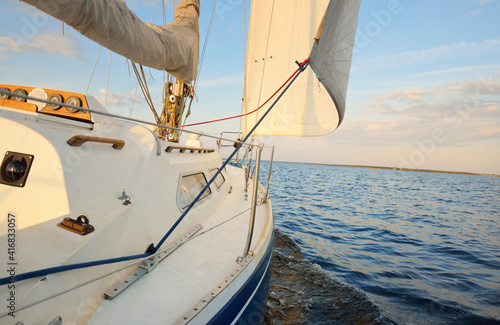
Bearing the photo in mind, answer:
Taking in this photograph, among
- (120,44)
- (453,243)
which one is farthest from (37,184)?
(453,243)

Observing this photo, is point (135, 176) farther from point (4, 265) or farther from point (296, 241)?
point (296, 241)

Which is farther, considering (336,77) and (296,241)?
(296,241)

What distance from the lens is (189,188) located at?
3.67 metres

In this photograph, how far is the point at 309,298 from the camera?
14.6 feet

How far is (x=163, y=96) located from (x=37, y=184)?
4.68 m

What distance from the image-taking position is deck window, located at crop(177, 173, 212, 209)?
10.7 feet

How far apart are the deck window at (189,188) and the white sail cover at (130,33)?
5.70 feet

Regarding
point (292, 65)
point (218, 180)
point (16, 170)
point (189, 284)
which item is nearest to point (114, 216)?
point (189, 284)

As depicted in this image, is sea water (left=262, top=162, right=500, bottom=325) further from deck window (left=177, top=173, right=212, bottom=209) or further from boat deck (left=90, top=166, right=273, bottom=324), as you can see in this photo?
deck window (left=177, top=173, right=212, bottom=209)

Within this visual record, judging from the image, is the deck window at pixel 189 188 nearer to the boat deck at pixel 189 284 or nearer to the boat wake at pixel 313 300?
the boat deck at pixel 189 284

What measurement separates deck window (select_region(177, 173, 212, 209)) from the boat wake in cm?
224

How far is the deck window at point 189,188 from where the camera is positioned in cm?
326

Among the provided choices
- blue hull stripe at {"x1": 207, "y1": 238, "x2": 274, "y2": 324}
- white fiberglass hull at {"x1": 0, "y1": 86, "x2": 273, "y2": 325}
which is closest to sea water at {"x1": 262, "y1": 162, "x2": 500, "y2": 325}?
blue hull stripe at {"x1": 207, "y1": 238, "x2": 274, "y2": 324}

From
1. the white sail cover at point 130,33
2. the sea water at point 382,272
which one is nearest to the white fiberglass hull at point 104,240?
the white sail cover at point 130,33
